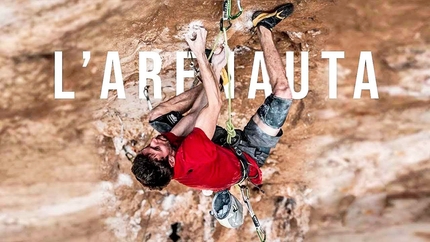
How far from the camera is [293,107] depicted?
3197mm

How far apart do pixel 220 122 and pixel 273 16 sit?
939mm

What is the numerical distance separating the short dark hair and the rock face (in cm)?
88

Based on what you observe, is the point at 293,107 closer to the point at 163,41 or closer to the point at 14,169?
the point at 163,41

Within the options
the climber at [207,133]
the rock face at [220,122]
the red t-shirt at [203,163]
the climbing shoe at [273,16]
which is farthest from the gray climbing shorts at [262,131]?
the rock face at [220,122]

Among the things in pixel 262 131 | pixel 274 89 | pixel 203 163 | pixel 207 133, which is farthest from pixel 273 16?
pixel 203 163

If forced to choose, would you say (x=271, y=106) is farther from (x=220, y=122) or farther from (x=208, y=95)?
(x=220, y=122)

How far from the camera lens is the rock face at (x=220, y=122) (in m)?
2.81

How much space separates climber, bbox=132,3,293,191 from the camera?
2137mm

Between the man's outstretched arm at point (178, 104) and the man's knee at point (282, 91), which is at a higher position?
the man's knee at point (282, 91)

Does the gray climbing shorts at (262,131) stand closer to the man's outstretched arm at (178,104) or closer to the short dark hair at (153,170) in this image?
the man's outstretched arm at (178,104)

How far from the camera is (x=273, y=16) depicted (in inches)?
98.3

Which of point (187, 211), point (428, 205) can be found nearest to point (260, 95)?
point (187, 211)

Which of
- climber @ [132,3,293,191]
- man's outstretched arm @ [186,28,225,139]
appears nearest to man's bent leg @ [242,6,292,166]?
climber @ [132,3,293,191]

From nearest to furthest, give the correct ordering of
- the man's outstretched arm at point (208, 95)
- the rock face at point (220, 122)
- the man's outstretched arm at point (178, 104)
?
1. the man's outstretched arm at point (208, 95)
2. the man's outstretched arm at point (178, 104)
3. the rock face at point (220, 122)
